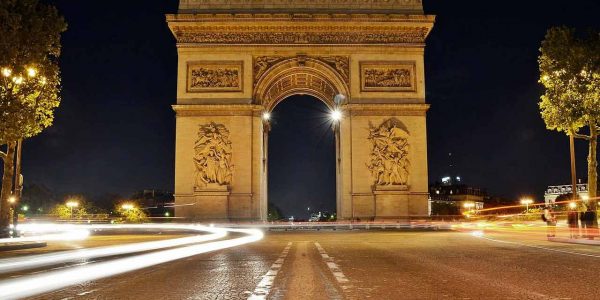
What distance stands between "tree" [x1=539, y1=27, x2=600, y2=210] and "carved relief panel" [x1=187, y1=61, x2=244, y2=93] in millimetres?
16623

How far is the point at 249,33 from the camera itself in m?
34.9

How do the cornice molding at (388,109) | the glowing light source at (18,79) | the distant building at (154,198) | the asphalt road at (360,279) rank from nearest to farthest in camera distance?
the asphalt road at (360,279), the glowing light source at (18,79), the cornice molding at (388,109), the distant building at (154,198)

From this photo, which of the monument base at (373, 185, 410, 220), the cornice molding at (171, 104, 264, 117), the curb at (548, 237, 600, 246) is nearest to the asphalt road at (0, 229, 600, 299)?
the curb at (548, 237, 600, 246)

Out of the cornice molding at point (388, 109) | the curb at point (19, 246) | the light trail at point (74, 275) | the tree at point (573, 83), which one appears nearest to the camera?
the light trail at point (74, 275)

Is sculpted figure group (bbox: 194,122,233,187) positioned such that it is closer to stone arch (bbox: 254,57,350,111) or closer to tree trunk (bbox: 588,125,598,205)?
stone arch (bbox: 254,57,350,111)

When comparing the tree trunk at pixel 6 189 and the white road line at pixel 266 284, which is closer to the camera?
the white road line at pixel 266 284

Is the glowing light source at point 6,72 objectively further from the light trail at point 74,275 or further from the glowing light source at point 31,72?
the light trail at point 74,275

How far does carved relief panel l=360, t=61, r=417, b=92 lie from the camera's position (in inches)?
1366

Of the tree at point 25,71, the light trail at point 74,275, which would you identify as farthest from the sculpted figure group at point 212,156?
the light trail at point 74,275

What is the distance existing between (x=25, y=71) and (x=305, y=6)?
1944cm

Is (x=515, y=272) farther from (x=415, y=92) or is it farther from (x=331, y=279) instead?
(x=415, y=92)

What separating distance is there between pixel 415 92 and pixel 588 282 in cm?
2781

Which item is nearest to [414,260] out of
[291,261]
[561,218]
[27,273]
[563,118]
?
[291,261]

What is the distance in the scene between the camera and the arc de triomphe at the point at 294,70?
33562 millimetres
